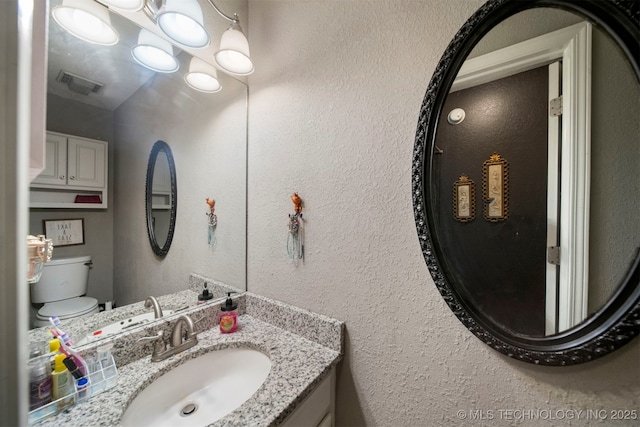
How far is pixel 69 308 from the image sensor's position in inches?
29.7

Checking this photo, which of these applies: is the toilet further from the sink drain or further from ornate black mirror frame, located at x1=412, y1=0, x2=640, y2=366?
ornate black mirror frame, located at x1=412, y1=0, x2=640, y2=366

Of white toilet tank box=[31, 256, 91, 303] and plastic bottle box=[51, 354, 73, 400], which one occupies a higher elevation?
white toilet tank box=[31, 256, 91, 303]

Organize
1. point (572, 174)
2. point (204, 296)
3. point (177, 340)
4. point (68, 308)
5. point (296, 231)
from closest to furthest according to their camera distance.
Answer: point (572, 174) → point (68, 308) → point (177, 340) → point (296, 231) → point (204, 296)

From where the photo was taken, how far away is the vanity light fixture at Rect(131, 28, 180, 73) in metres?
0.86

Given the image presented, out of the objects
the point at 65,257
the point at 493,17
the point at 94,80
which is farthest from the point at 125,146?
the point at 493,17

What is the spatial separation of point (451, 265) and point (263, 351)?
756 millimetres

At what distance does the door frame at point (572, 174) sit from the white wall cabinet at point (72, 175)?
53.3 inches

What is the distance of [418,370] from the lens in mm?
725

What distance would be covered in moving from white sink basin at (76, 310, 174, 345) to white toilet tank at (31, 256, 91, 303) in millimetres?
146

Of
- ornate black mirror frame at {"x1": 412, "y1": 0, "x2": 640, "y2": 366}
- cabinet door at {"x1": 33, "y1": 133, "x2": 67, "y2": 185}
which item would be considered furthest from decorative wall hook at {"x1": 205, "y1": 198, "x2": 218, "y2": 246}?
ornate black mirror frame at {"x1": 412, "y1": 0, "x2": 640, "y2": 366}

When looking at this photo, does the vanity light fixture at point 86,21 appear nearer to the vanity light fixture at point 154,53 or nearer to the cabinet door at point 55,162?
the vanity light fixture at point 154,53

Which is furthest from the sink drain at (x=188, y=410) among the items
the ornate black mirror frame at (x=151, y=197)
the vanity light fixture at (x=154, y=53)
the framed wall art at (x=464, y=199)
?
the vanity light fixture at (x=154, y=53)

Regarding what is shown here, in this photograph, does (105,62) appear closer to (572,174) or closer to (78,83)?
(78,83)

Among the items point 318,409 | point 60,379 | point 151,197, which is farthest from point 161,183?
point 318,409
